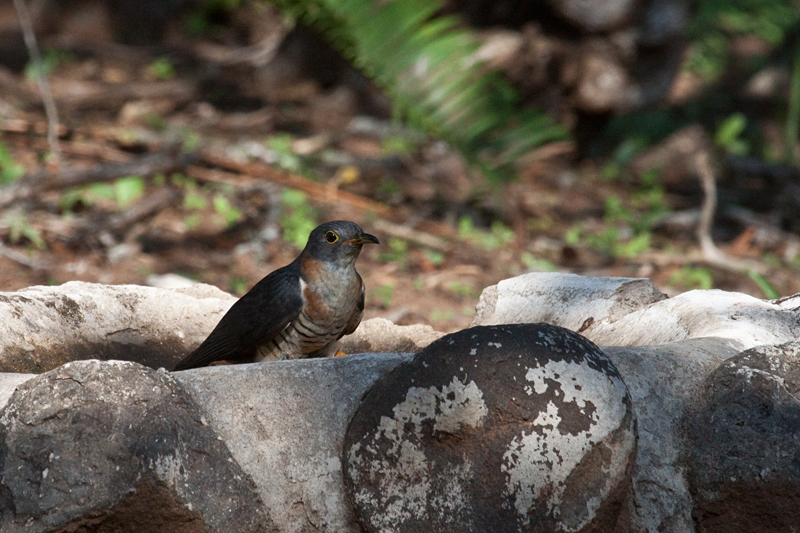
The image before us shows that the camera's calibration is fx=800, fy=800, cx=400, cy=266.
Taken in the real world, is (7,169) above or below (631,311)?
below

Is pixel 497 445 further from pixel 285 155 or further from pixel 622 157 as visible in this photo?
pixel 622 157

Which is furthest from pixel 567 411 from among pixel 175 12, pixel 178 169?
pixel 175 12

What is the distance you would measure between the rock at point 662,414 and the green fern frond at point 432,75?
153 inches

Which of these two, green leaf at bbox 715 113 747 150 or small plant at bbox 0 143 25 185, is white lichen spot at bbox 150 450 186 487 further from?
green leaf at bbox 715 113 747 150

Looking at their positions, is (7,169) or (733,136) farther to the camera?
(733,136)

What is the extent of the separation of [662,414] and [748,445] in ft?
0.85

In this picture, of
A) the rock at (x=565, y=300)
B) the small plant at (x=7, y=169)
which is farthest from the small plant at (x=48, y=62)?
the rock at (x=565, y=300)

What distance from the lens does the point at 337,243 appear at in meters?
3.41

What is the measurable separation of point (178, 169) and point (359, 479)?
5034mm

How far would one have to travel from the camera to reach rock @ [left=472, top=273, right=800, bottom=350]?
9.34 ft

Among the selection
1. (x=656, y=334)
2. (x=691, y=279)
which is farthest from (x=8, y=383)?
(x=691, y=279)

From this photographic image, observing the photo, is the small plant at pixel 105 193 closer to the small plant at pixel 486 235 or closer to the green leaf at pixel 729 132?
the small plant at pixel 486 235

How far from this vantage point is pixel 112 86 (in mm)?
9484

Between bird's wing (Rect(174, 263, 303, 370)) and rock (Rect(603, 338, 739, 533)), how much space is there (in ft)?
4.55
